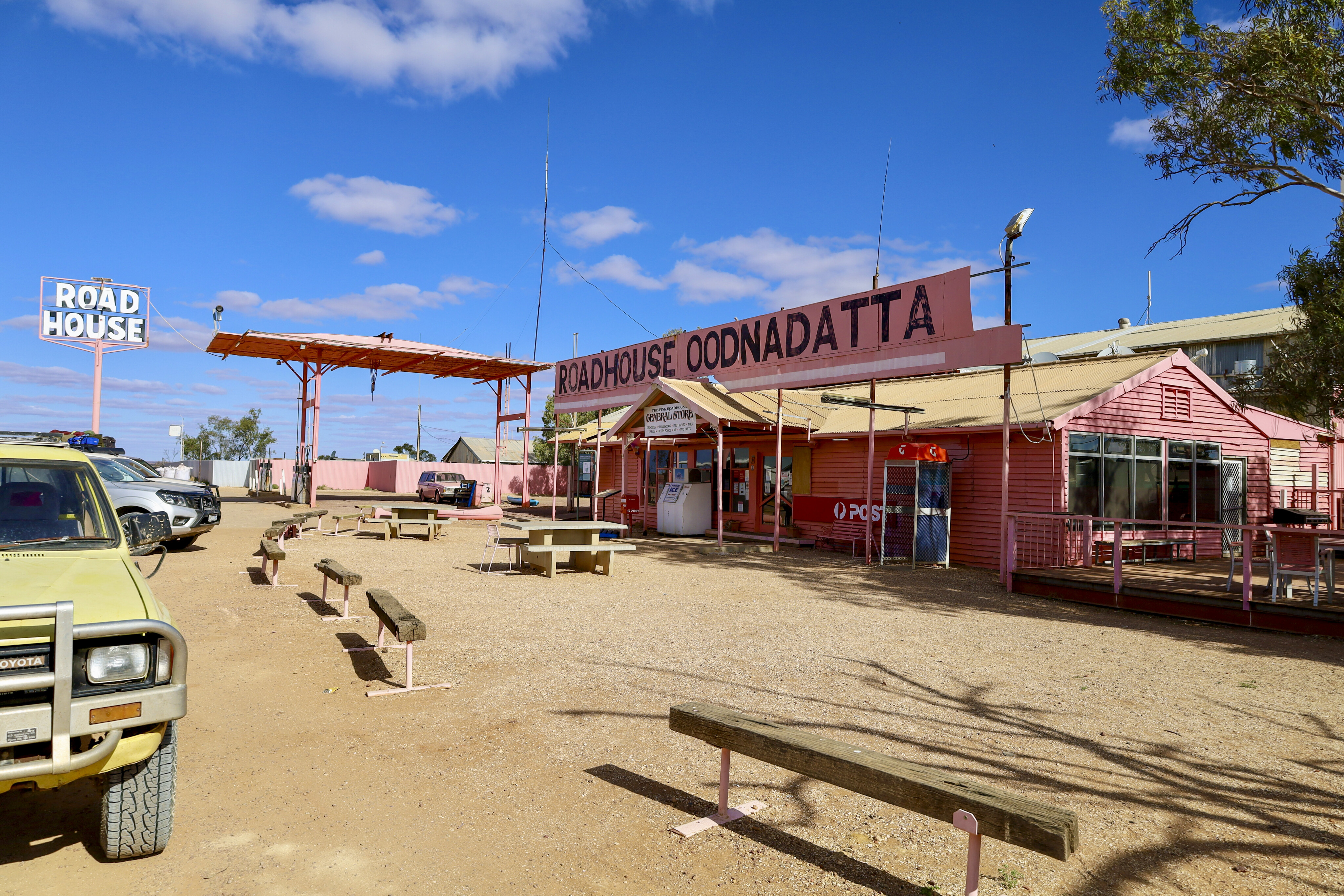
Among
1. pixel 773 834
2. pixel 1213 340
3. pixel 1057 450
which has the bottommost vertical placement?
pixel 773 834


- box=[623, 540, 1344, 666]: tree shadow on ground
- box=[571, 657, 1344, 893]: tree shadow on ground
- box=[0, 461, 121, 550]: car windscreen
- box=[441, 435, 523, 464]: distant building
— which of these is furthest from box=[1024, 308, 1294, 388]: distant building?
box=[441, 435, 523, 464]: distant building

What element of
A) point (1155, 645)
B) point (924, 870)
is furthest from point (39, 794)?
point (1155, 645)

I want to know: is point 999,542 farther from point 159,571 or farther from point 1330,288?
point 159,571

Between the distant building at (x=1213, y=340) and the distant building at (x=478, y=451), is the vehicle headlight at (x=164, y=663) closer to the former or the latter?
the distant building at (x=1213, y=340)

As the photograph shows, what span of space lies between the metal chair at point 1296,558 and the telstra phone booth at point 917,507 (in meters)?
5.63

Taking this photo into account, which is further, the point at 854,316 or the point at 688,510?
the point at 688,510

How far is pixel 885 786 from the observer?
332 centimetres

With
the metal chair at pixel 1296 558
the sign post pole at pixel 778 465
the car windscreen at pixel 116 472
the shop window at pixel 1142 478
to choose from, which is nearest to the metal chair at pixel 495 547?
the sign post pole at pixel 778 465

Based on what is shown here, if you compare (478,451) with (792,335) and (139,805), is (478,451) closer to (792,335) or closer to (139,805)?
(792,335)

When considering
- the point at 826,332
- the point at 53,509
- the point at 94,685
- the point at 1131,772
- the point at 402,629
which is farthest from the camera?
the point at 826,332

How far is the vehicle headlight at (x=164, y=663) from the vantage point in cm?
328

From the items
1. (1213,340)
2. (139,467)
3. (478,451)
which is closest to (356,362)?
(139,467)

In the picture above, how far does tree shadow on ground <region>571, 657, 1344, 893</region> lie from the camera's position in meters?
3.70

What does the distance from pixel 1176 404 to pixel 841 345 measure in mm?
6765
